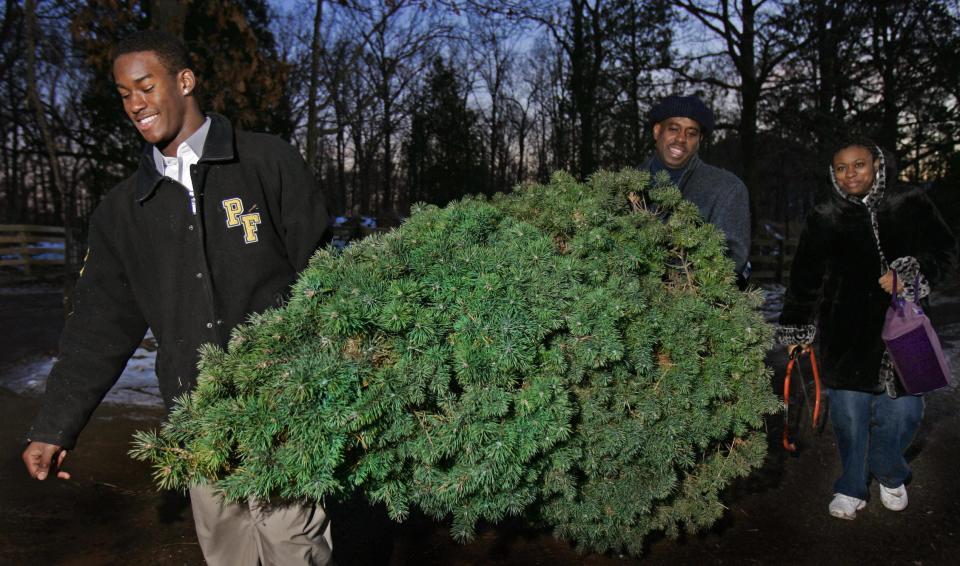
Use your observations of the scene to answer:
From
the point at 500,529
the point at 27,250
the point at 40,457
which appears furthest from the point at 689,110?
the point at 27,250

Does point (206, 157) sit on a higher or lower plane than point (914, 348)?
higher

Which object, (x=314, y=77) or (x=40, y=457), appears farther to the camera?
(x=314, y=77)

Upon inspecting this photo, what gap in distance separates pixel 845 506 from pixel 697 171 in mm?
2135

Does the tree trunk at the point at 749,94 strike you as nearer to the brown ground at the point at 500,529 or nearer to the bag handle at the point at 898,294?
the brown ground at the point at 500,529

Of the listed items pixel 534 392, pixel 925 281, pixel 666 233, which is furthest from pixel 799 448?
pixel 534 392

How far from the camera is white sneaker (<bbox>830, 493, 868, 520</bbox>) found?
12.2 feet

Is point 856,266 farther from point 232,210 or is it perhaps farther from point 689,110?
point 232,210

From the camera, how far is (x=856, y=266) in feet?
12.3

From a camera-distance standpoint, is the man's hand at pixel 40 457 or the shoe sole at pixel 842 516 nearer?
the man's hand at pixel 40 457

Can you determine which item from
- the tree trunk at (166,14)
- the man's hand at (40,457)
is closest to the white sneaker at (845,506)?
the man's hand at (40,457)

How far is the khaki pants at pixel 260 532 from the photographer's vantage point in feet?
7.11

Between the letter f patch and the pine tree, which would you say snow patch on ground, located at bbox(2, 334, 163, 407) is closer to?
the letter f patch

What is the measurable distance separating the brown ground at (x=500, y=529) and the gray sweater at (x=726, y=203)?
1.54 metres

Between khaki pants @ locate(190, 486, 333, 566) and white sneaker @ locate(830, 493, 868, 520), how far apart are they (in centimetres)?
296
